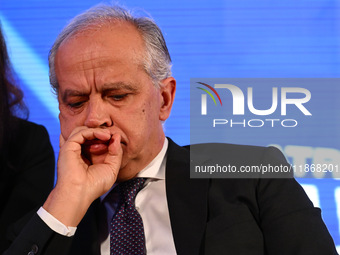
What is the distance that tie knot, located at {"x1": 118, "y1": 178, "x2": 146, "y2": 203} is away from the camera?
159 cm

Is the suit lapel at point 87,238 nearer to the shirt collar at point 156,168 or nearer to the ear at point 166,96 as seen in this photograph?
the shirt collar at point 156,168

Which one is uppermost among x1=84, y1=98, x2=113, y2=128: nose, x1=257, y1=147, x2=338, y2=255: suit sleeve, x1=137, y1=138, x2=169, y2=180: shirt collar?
x1=84, y1=98, x2=113, y2=128: nose

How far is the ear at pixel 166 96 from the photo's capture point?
170cm

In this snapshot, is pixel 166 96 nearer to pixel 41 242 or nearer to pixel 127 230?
pixel 127 230

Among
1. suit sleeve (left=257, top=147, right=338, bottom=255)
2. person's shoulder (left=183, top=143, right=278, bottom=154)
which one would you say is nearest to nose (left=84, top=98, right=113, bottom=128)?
person's shoulder (left=183, top=143, right=278, bottom=154)

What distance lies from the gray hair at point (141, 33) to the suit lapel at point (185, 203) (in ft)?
0.89

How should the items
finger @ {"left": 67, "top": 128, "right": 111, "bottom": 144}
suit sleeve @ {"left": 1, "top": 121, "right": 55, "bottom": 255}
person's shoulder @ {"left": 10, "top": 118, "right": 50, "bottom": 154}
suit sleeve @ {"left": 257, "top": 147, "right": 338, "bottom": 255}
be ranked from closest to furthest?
1. suit sleeve @ {"left": 257, "top": 147, "right": 338, "bottom": 255}
2. finger @ {"left": 67, "top": 128, "right": 111, "bottom": 144}
3. suit sleeve @ {"left": 1, "top": 121, "right": 55, "bottom": 255}
4. person's shoulder @ {"left": 10, "top": 118, "right": 50, "bottom": 154}

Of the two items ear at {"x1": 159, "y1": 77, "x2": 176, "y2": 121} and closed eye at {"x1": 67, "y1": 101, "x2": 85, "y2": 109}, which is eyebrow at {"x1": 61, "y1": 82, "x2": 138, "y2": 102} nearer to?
closed eye at {"x1": 67, "y1": 101, "x2": 85, "y2": 109}

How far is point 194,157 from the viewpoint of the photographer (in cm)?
171

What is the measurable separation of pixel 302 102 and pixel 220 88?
412mm

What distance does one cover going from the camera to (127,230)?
1541 mm

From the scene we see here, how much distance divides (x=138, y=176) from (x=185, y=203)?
18 cm

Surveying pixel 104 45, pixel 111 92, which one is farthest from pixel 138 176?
pixel 104 45

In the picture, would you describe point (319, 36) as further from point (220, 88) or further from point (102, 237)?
point (102, 237)
